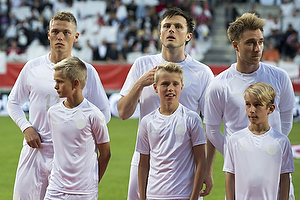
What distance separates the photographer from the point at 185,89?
4.47m

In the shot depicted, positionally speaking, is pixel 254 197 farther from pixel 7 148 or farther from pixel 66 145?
pixel 7 148

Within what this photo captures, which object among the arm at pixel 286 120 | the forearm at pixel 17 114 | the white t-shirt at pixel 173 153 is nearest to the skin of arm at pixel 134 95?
the white t-shirt at pixel 173 153

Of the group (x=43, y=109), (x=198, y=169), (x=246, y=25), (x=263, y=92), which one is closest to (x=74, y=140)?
(x=43, y=109)

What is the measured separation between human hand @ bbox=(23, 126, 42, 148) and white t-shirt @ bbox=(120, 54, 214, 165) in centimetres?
83

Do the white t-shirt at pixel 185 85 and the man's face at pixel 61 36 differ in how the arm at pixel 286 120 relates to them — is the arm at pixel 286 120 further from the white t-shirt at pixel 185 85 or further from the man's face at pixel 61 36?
the man's face at pixel 61 36

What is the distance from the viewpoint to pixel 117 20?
2273 centimetres

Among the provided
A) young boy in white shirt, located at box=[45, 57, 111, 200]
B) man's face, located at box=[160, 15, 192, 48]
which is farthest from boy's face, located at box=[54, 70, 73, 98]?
man's face, located at box=[160, 15, 192, 48]

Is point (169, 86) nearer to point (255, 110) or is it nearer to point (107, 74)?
point (255, 110)

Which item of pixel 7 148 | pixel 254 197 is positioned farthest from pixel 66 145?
pixel 7 148

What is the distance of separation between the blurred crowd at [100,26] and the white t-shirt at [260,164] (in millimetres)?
16190

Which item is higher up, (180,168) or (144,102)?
(144,102)

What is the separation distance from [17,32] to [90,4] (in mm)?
3627

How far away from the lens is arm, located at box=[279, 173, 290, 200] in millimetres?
3641

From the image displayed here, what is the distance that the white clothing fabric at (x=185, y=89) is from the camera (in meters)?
4.47
